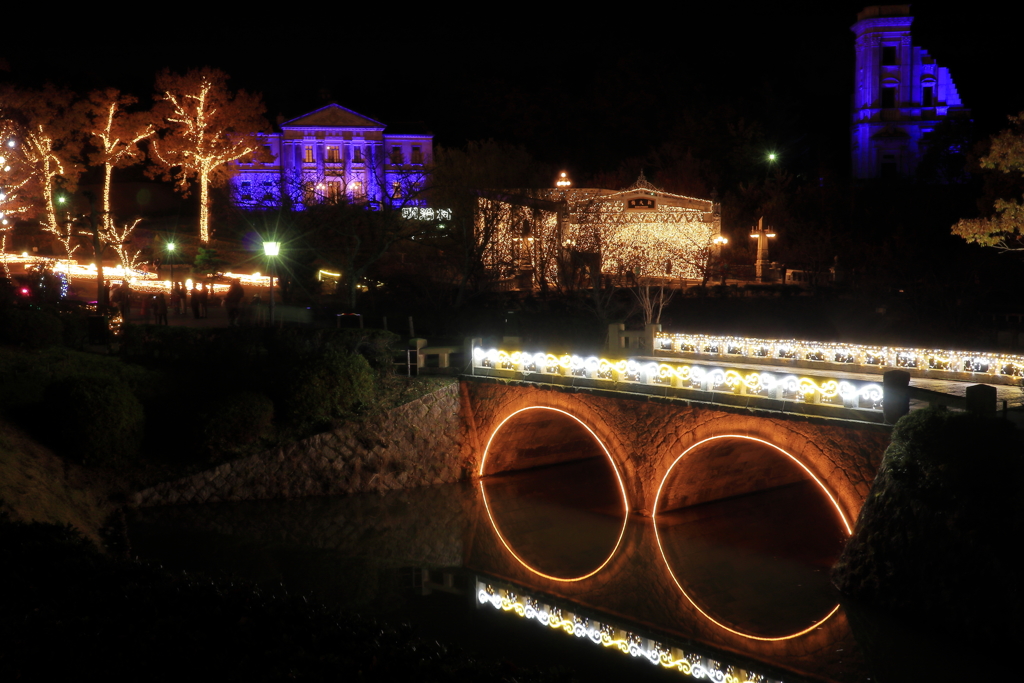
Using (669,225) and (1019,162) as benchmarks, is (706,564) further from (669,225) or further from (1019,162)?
(669,225)

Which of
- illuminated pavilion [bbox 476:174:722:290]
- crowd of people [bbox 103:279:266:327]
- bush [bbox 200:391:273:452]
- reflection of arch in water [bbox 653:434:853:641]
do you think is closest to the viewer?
reflection of arch in water [bbox 653:434:853:641]

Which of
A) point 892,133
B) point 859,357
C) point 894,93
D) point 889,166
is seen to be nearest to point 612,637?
point 859,357

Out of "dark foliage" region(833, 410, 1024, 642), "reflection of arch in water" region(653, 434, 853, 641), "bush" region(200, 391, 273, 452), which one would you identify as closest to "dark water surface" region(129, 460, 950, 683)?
"reflection of arch in water" region(653, 434, 853, 641)

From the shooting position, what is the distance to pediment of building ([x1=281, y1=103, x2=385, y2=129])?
5675cm

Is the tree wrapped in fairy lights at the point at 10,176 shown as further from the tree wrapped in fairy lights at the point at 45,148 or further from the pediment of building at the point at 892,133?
the pediment of building at the point at 892,133

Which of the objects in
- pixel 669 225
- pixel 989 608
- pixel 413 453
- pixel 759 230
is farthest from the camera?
pixel 759 230

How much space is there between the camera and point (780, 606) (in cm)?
1616

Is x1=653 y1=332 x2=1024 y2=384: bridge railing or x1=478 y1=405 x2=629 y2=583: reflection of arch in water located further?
x1=653 y1=332 x2=1024 y2=384: bridge railing

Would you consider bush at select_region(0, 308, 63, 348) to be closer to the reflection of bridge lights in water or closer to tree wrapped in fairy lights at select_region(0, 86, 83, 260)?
the reflection of bridge lights in water

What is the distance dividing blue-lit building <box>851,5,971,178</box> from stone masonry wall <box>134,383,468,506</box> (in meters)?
41.4

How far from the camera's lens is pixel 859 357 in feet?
67.4

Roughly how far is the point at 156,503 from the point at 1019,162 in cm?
2183

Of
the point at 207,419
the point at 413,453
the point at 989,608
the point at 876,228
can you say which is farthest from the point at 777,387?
the point at 876,228

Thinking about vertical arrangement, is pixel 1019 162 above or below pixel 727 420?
above
